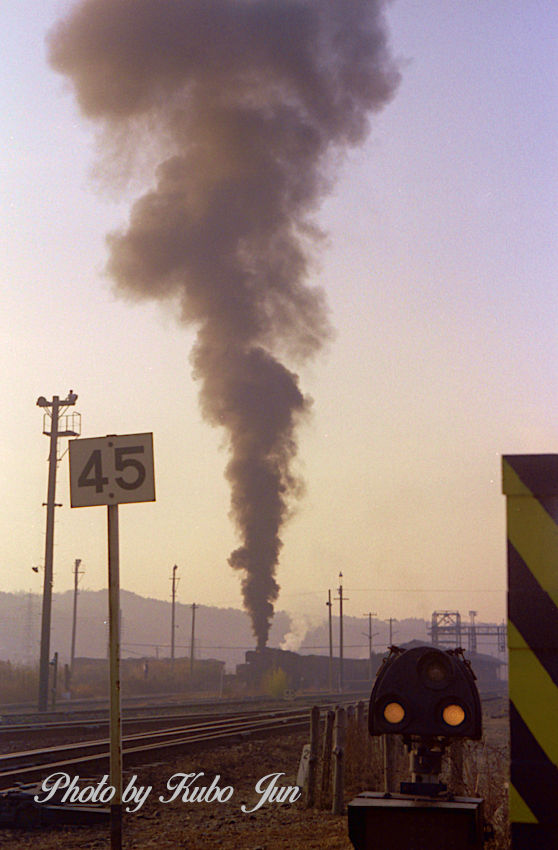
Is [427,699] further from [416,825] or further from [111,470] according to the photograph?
[111,470]

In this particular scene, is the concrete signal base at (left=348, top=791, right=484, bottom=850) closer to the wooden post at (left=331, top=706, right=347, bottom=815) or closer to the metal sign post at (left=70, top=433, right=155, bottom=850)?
the metal sign post at (left=70, top=433, right=155, bottom=850)

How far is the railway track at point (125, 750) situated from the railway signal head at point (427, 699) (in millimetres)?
7775

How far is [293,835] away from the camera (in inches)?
342

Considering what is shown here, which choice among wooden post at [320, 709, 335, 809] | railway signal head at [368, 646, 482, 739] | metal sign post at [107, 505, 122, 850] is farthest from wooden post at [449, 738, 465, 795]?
railway signal head at [368, 646, 482, 739]

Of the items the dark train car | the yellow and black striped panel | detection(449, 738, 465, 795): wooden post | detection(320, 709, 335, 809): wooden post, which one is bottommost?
the dark train car

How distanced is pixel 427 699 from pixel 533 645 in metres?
1.18

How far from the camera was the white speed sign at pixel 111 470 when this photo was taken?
7156 millimetres

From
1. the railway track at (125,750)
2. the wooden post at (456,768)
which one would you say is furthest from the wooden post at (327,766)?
the railway track at (125,750)

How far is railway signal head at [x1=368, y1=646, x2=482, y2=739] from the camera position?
3.96 meters

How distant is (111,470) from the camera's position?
23.7ft

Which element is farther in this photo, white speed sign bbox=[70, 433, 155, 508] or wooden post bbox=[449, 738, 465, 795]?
wooden post bbox=[449, 738, 465, 795]

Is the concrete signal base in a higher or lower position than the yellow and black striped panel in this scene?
lower

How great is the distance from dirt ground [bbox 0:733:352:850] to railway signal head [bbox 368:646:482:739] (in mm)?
3786

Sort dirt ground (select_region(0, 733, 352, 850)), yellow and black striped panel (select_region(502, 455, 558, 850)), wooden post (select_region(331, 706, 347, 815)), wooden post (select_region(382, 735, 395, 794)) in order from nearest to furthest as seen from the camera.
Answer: yellow and black striped panel (select_region(502, 455, 558, 850)) → dirt ground (select_region(0, 733, 352, 850)) → wooden post (select_region(382, 735, 395, 794)) → wooden post (select_region(331, 706, 347, 815))
